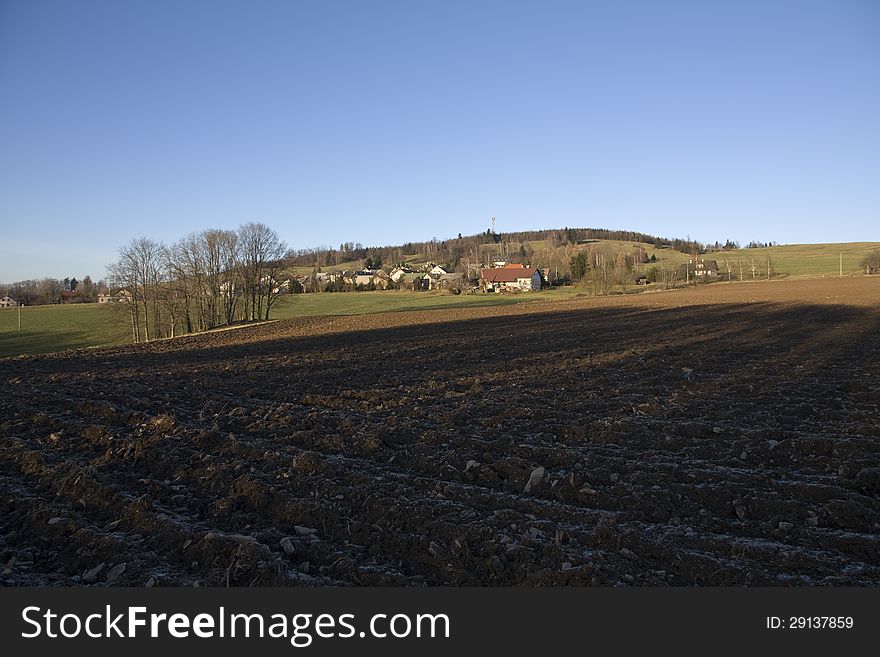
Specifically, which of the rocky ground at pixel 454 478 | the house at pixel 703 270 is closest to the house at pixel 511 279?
the house at pixel 703 270

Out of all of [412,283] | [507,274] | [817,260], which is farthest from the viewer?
[817,260]

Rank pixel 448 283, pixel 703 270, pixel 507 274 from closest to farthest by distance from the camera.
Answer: pixel 448 283 < pixel 703 270 < pixel 507 274

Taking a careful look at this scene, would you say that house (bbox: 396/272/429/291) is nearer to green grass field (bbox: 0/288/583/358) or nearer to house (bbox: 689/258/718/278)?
green grass field (bbox: 0/288/583/358)

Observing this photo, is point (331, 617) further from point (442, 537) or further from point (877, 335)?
point (877, 335)

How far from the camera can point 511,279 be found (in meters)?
111

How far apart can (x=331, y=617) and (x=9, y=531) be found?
3980 mm

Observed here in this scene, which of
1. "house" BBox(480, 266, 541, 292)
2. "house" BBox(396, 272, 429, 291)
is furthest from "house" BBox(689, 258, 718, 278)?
"house" BBox(396, 272, 429, 291)

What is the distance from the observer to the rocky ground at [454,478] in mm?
4988

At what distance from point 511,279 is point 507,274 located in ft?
9.12

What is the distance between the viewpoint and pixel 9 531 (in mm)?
5848

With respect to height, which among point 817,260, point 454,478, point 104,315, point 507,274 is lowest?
point 454,478

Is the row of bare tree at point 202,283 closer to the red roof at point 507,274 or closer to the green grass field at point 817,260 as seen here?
the red roof at point 507,274

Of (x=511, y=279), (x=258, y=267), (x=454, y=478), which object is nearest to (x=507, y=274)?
(x=511, y=279)

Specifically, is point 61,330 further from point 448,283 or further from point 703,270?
point 703,270
